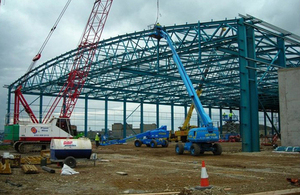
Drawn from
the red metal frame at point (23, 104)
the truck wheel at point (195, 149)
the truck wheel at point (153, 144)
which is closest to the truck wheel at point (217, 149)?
the truck wheel at point (195, 149)

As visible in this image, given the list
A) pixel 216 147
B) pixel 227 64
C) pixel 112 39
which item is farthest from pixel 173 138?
pixel 216 147

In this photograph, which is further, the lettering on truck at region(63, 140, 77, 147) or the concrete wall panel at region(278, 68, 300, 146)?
the concrete wall panel at region(278, 68, 300, 146)

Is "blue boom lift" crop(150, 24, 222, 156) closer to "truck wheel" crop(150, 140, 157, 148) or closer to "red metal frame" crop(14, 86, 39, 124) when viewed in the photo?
"truck wheel" crop(150, 140, 157, 148)

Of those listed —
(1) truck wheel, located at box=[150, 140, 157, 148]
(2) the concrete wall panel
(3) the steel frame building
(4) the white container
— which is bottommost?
(1) truck wheel, located at box=[150, 140, 157, 148]

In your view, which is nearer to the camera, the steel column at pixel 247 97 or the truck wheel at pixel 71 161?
the truck wheel at pixel 71 161

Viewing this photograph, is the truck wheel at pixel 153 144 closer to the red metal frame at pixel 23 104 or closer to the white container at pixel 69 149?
the red metal frame at pixel 23 104

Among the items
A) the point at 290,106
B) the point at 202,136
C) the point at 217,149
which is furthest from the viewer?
the point at 290,106

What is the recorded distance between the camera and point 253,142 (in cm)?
2469

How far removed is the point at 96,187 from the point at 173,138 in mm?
38186

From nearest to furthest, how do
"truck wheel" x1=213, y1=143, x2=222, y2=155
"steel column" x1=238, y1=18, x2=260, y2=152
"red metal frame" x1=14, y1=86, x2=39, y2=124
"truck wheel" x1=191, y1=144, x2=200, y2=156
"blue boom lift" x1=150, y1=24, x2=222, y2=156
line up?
"blue boom lift" x1=150, y1=24, x2=222, y2=156
"truck wheel" x1=191, y1=144, x2=200, y2=156
"truck wheel" x1=213, y1=143, x2=222, y2=155
"steel column" x1=238, y1=18, x2=260, y2=152
"red metal frame" x1=14, y1=86, x2=39, y2=124

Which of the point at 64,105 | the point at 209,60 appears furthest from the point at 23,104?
the point at 209,60

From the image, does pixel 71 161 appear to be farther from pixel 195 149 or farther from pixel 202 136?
pixel 202 136

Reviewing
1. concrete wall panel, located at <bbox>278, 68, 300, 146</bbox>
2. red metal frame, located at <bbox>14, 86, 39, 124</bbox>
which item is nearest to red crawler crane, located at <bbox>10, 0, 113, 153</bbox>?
red metal frame, located at <bbox>14, 86, 39, 124</bbox>

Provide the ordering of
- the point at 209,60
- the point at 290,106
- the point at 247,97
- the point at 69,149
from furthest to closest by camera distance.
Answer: the point at 209,60 < the point at 247,97 < the point at 290,106 < the point at 69,149
